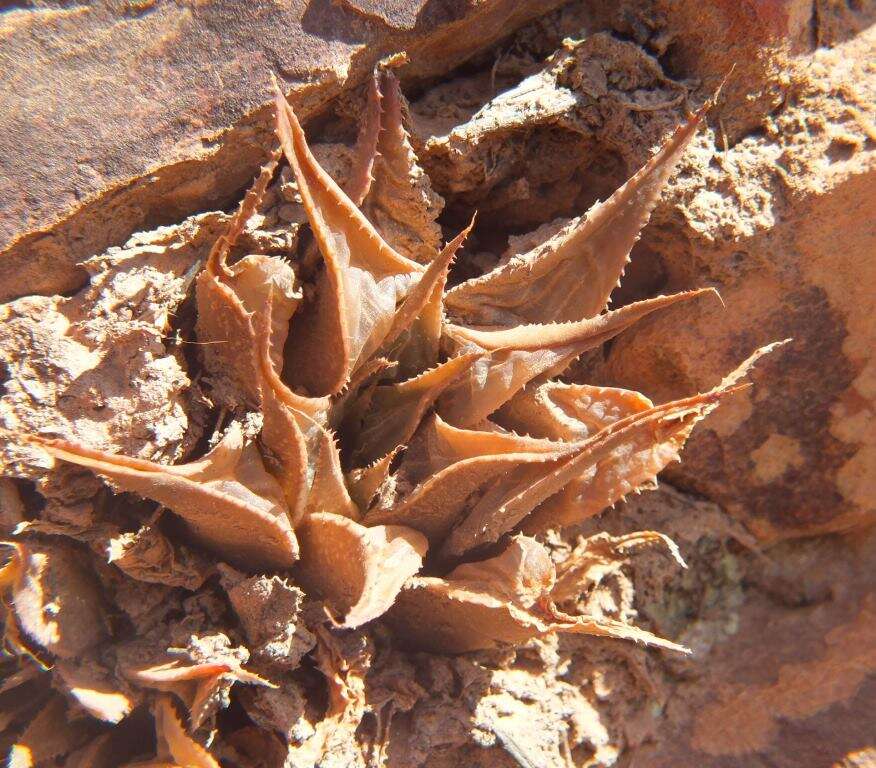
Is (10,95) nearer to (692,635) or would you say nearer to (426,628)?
(426,628)

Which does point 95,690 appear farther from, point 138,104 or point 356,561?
point 138,104

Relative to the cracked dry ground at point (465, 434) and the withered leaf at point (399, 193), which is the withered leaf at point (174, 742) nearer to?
the cracked dry ground at point (465, 434)

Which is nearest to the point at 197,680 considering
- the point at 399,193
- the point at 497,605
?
the point at 497,605

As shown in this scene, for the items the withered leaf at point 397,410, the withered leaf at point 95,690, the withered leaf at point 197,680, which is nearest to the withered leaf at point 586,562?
the withered leaf at point 397,410

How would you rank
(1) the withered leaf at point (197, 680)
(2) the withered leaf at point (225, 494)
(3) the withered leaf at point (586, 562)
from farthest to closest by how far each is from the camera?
(3) the withered leaf at point (586, 562)
(1) the withered leaf at point (197, 680)
(2) the withered leaf at point (225, 494)

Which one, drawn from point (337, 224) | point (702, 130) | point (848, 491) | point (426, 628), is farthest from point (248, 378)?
point (848, 491)

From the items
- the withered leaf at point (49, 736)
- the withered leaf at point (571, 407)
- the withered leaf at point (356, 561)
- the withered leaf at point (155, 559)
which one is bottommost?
the withered leaf at point (49, 736)

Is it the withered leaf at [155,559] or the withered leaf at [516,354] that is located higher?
the withered leaf at [516,354]
